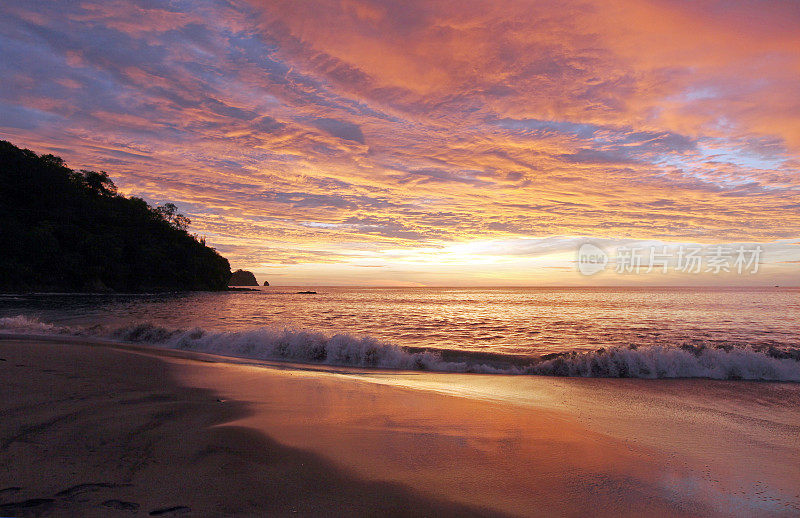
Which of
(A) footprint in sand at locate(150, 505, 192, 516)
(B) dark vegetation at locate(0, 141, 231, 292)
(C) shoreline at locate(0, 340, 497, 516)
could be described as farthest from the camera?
(B) dark vegetation at locate(0, 141, 231, 292)

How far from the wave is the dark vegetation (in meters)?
56.8

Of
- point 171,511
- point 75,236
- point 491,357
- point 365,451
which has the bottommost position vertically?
point 491,357

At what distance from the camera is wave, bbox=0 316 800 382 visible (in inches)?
381

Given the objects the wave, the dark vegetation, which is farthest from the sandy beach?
the dark vegetation

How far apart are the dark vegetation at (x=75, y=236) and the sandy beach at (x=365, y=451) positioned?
67.4m

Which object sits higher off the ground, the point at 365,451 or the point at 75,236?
the point at 75,236

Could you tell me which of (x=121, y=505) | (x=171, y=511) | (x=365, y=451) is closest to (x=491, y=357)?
(x=365, y=451)

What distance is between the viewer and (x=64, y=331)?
14.6 metres

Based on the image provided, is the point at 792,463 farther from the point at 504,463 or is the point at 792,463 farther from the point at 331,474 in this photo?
the point at 331,474

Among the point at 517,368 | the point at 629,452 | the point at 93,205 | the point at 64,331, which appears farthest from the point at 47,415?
the point at 93,205

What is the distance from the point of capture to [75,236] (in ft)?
204

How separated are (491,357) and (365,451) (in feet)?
28.0

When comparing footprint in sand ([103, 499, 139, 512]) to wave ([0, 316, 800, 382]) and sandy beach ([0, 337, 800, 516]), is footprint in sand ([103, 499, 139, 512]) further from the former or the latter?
wave ([0, 316, 800, 382])

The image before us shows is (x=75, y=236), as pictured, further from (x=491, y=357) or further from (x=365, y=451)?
(x=365, y=451)
